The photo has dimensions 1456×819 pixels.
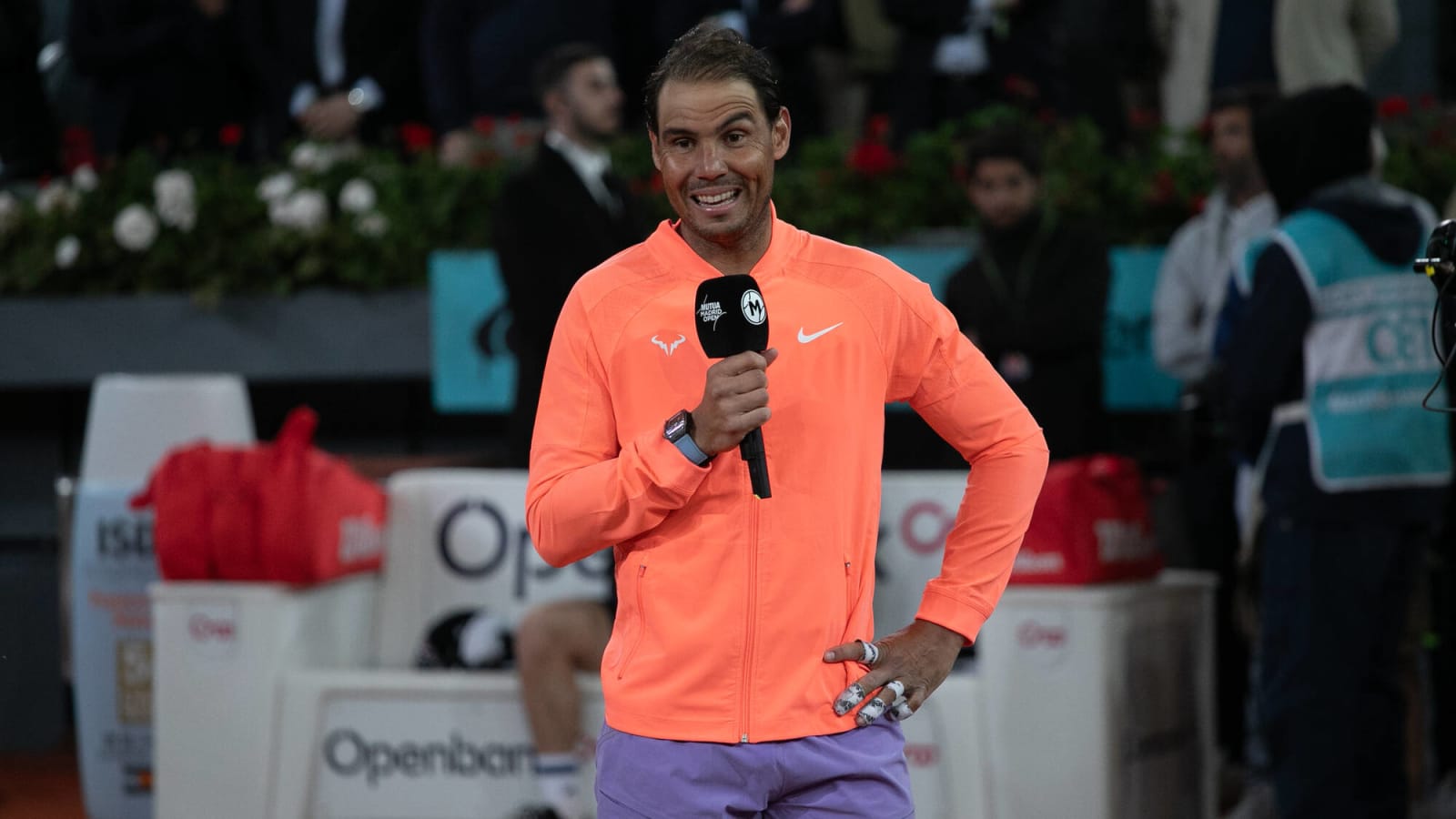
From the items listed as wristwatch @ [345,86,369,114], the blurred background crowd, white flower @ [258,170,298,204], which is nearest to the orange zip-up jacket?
the blurred background crowd

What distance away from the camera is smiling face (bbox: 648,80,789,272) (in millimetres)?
2158

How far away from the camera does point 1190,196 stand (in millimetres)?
5738

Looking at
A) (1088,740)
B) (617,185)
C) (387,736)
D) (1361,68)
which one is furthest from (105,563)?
(1361,68)

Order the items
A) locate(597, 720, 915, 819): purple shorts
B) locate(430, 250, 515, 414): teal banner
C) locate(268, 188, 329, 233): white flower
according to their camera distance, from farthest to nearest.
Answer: locate(268, 188, 329, 233): white flower
locate(430, 250, 515, 414): teal banner
locate(597, 720, 915, 819): purple shorts

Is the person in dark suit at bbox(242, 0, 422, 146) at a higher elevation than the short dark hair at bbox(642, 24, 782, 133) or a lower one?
higher

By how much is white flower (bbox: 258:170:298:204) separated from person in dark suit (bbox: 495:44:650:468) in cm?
170

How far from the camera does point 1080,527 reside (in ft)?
14.5

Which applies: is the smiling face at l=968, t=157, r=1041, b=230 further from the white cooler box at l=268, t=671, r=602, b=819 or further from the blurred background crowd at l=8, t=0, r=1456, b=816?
the white cooler box at l=268, t=671, r=602, b=819

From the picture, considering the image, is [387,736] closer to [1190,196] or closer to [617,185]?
[617,185]

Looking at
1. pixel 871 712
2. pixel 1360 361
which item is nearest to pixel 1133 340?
pixel 1360 361

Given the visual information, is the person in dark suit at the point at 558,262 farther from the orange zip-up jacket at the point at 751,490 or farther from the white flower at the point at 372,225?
the orange zip-up jacket at the point at 751,490

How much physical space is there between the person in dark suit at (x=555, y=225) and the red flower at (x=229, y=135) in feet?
6.79

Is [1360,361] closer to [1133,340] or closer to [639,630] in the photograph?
[1133,340]

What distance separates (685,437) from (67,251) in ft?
16.6
